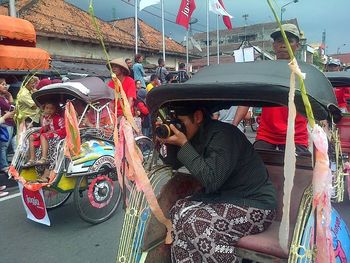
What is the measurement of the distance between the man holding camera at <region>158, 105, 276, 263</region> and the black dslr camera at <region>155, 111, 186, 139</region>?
0.02 metres

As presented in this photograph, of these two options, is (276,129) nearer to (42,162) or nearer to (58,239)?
(58,239)

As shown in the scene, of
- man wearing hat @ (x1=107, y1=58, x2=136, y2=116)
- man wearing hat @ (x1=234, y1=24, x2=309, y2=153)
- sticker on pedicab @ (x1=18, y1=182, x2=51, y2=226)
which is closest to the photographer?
man wearing hat @ (x1=234, y1=24, x2=309, y2=153)

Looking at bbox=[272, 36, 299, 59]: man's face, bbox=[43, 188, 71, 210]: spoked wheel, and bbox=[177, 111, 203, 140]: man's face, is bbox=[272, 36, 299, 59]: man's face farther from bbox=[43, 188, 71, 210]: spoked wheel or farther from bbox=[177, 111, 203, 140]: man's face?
bbox=[43, 188, 71, 210]: spoked wheel

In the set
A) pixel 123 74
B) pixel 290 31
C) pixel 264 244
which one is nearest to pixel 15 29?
pixel 123 74

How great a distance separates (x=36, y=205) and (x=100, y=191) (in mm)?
716

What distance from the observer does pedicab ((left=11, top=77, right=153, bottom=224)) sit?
4.28 meters

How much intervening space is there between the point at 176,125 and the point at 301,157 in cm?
98

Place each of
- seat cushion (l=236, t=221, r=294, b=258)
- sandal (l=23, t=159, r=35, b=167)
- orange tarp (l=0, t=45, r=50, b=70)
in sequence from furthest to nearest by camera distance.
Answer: orange tarp (l=0, t=45, r=50, b=70)
sandal (l=23, t=159, r=35, b=167)
seat cushion (l=236, t=221, r=294, b=258)

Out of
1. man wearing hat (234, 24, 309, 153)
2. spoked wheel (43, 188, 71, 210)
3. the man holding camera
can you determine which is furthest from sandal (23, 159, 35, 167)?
the man holding camera

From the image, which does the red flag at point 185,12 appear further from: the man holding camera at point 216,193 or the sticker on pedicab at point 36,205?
the man holding camera at point 216,193

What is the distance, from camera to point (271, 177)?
2943 mm

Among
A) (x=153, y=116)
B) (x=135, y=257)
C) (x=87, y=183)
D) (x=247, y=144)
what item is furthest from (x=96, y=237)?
(x=247, y=144)

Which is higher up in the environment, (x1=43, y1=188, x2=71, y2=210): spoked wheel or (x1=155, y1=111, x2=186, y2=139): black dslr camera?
(x1=155, y1=111, x2=186, y2=139): black dslr camera

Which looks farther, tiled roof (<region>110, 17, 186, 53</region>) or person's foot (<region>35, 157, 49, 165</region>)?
tiled roof (<region>110, 17, 186, 53</region>)
